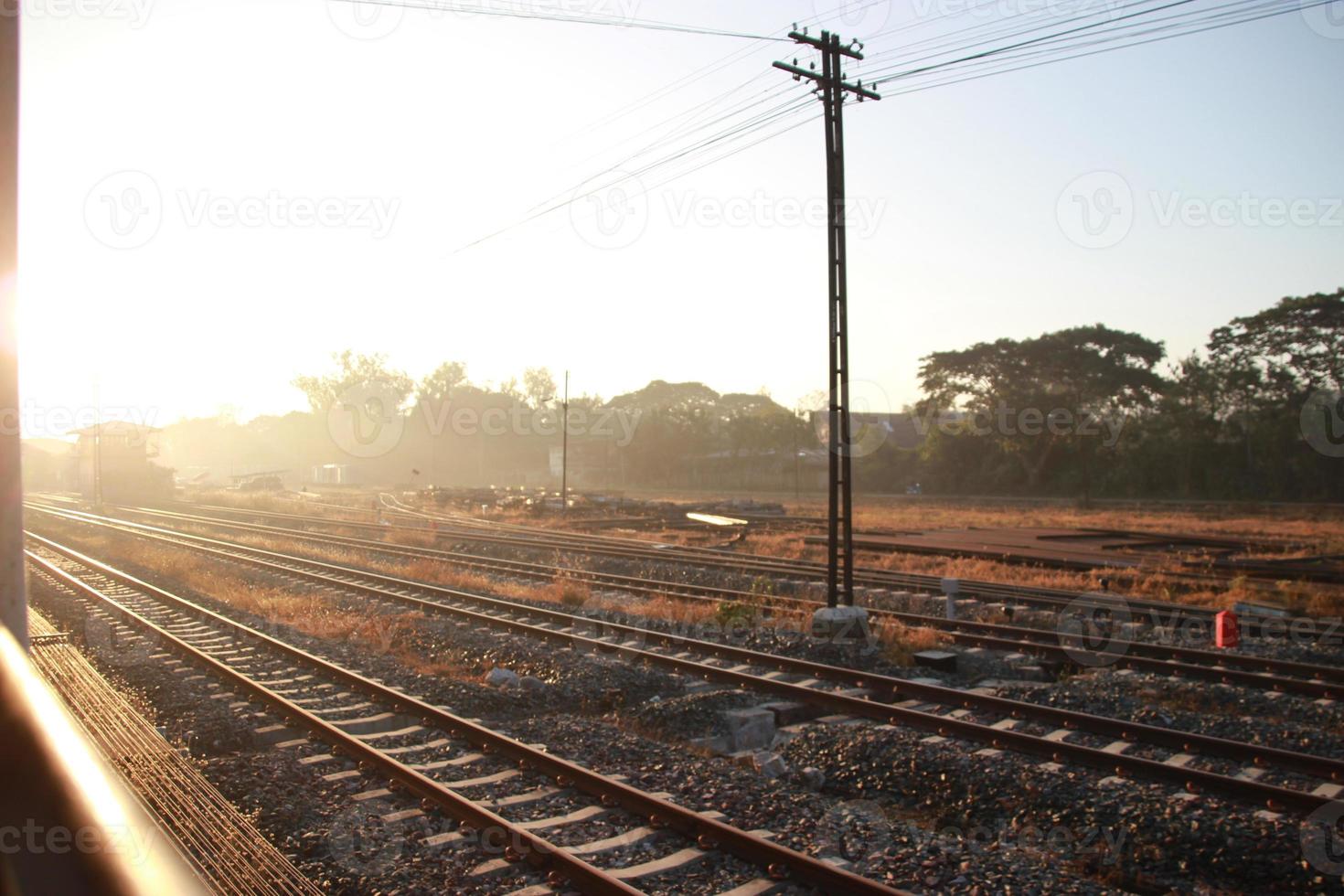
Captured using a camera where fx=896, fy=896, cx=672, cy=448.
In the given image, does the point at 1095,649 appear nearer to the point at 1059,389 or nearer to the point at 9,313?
the point at 9,313

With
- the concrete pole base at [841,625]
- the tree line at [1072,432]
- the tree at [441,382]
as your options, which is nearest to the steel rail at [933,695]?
the concrete pole base at [841,625]

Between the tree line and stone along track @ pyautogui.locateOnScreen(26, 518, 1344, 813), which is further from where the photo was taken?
the tree line

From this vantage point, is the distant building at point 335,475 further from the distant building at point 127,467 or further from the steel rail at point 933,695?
the steel rail at point 933,695

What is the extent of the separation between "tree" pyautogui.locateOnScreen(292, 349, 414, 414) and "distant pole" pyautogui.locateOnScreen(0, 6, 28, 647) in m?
117

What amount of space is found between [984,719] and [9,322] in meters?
8.36

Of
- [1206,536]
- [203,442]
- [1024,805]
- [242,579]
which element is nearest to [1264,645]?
[1024,805]

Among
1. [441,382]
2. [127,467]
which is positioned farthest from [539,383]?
Result: [127,467]

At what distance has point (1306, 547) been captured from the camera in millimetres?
23875

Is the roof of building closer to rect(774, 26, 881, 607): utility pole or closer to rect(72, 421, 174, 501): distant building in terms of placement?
rect(72, 421, 174, 501): distant building

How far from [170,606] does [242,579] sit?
3538 millimetres

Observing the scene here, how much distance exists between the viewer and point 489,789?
689 cm

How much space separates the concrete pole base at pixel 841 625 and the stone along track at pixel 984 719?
142cm

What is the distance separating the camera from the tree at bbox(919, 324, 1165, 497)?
55.1 meters

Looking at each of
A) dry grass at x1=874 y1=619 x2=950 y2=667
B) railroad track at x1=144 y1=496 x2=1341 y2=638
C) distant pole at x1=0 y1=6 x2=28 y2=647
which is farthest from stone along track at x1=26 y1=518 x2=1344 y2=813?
distant pole at x1=0 y1=6 x2=28 y2=647
